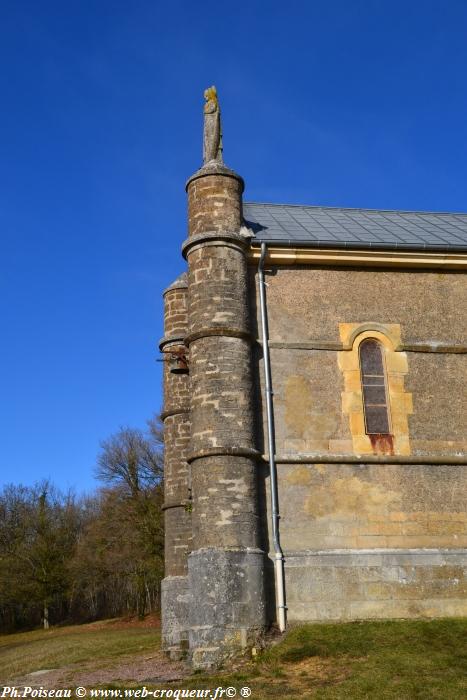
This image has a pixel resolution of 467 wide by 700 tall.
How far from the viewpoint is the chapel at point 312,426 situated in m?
12.3

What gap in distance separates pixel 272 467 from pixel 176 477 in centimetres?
381

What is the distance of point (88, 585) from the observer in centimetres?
4356

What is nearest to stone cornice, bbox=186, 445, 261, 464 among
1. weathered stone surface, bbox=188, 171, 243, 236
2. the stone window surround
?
the stone window surround

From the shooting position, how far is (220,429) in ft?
41.6

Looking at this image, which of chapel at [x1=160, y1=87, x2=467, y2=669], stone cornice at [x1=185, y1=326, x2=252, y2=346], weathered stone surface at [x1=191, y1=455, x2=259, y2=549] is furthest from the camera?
stone cornice at [x1=185, y1=326, x2=252, y2=346]

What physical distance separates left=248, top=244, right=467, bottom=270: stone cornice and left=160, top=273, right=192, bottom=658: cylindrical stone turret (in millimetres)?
3357

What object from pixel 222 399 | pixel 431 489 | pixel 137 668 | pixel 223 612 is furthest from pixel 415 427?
pixel 137 668

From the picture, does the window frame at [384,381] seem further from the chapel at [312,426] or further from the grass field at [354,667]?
the grass field at [354,667]

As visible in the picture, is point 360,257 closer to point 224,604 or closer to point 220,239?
point 220,239

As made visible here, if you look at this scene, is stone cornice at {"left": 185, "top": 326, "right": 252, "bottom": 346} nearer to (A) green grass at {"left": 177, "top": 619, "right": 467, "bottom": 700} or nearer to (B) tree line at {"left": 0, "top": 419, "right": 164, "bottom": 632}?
(A) green grass at {"left": 177, "top": 619, "right": 467, "bottom": 700}

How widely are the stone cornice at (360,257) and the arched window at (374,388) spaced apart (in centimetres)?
162

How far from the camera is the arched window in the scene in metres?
13.8

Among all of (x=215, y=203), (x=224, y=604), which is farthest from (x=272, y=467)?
(x=215, y=203)

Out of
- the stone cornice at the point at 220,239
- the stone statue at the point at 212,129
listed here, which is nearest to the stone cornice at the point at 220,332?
the stone cornice at the point at 220,239
